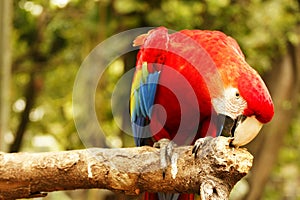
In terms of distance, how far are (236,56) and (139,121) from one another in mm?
403

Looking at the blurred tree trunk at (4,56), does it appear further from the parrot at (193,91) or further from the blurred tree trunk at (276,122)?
the blurred tree trunk at (276,122)

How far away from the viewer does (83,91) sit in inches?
96.8

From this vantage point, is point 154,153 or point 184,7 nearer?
point 154,153

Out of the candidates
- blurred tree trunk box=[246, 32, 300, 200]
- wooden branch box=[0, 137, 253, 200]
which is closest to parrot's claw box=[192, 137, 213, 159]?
wooden branch box=[0, 137, 253, 200]

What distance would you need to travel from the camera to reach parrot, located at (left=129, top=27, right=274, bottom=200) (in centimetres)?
135

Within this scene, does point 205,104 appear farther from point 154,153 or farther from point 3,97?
point 3,97

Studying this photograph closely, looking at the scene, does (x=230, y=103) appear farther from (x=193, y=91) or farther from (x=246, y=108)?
(x=193, y=91)

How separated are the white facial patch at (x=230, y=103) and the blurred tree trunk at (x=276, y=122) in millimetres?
1484

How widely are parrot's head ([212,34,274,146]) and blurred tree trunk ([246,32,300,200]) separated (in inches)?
57.8

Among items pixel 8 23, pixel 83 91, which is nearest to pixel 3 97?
pixel 8 23

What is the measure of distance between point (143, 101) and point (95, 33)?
91cm

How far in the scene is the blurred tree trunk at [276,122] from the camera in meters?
2.87

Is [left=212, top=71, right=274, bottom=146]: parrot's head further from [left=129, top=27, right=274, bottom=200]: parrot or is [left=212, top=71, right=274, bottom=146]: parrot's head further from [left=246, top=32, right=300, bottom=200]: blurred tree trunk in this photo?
[left=246, top=32, right=300, bottom=200]: blurred tree trunk

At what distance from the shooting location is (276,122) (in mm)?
2877
